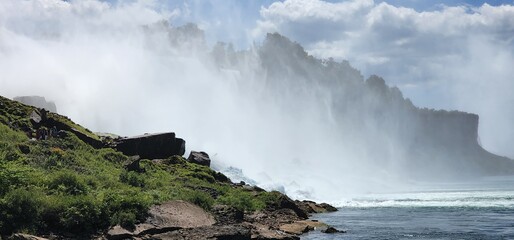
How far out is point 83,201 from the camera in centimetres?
2775

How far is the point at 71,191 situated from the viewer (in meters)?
30.5

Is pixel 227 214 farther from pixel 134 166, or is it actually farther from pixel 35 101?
pixel 35 101

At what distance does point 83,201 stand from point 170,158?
37.3m

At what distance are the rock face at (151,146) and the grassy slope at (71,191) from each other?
1023cm

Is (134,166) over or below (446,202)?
over

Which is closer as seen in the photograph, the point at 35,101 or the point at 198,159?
the point at 198,159

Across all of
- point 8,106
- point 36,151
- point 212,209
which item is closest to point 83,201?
point 212,209

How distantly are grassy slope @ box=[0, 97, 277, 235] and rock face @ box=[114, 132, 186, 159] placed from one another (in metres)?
10.2

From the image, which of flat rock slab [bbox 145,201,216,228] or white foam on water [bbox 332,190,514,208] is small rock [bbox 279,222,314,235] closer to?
flat rock slab [bbox 145,201,216,228]

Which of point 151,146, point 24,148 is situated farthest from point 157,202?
point 151,146

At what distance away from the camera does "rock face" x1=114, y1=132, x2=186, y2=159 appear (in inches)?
2467

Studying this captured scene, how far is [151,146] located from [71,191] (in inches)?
1411

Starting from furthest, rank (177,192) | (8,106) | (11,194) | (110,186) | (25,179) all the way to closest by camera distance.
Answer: (8,106) → (177,192) → (110,186) → (25,179) → (11,194)

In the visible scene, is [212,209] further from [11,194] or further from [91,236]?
[11,194]
